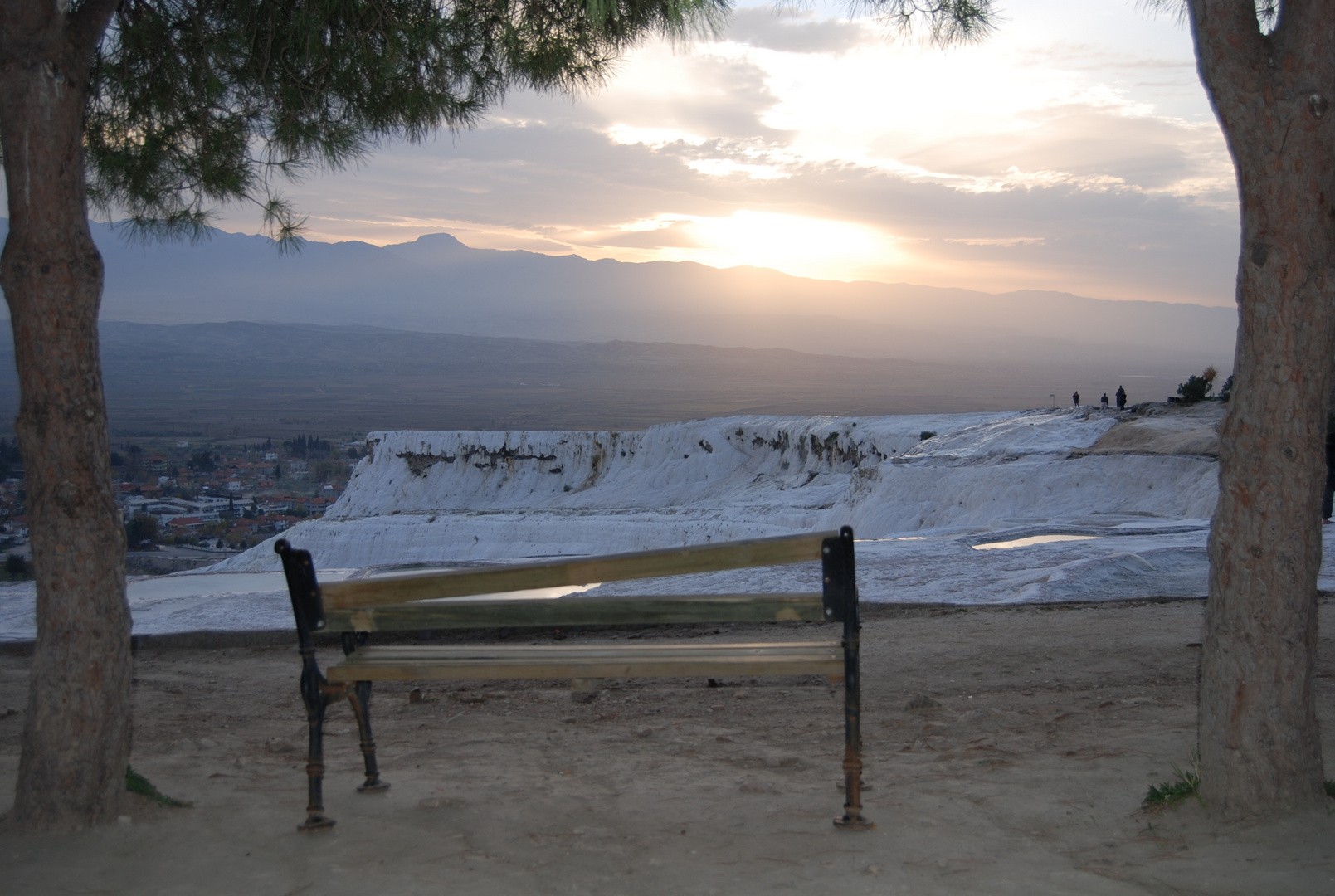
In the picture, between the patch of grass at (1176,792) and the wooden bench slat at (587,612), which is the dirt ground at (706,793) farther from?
the wooden bench slat at (587,612)

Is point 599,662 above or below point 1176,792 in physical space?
above

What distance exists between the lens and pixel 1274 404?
2.65 metres

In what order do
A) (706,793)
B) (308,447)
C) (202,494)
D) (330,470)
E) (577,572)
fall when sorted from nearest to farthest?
(577,572), (706,793), (202,494), (330,470), (308,447)

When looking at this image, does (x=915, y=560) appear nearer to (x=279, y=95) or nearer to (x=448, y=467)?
(x=279, y=95)

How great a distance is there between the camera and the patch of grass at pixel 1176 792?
288 centimetres

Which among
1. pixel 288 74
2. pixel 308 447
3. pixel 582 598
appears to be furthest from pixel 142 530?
pixel 308 447

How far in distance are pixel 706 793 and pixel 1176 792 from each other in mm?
1541

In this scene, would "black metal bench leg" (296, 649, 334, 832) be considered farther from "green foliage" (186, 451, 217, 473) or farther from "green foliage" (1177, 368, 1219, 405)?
"green foliage" (186, 451, 217, 473)

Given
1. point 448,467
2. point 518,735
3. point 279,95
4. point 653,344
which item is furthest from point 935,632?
point 653,344

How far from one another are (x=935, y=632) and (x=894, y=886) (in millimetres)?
3805

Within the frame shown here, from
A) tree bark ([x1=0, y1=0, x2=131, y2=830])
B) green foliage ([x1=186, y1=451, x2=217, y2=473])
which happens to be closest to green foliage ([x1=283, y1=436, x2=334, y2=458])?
green foliage ([x1=186, y1=451, x2=217, y2=473])

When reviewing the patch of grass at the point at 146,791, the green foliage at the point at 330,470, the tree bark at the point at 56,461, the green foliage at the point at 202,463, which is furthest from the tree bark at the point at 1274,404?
the green foliage at the point at 202,463

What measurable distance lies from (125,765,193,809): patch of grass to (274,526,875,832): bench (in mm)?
570

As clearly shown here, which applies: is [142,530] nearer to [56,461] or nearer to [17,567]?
[17,567]
